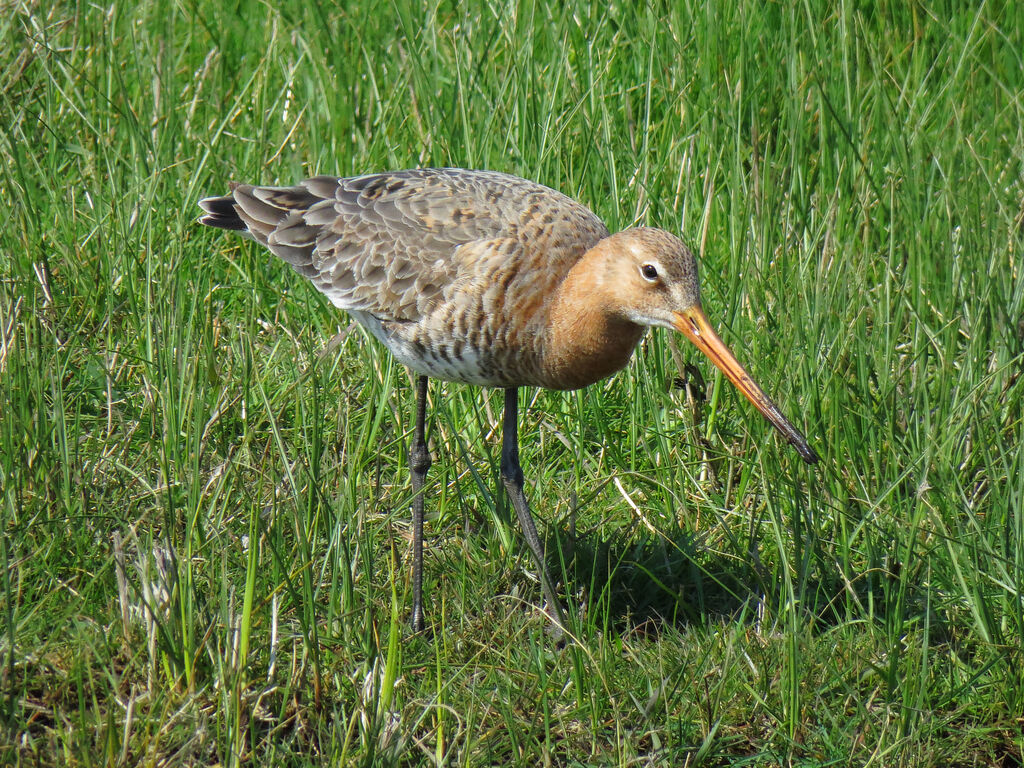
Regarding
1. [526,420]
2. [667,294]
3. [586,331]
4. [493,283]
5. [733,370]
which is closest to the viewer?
[733,370]

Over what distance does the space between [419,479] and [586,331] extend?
861mm

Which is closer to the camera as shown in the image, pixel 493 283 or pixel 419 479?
pixel 493 283

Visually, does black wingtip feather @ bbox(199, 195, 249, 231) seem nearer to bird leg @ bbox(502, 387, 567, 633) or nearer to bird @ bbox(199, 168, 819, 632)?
bird @ bbox(199, 168, 819, 632)

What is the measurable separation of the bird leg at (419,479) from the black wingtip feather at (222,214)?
0.93 m

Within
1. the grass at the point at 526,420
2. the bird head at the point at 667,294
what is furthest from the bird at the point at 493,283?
the grass at the point at 526,420

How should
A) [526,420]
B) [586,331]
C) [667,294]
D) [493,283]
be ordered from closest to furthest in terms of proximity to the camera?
1. [667,294]
2. [586,331]
3. [493,283]
4. [526,420]

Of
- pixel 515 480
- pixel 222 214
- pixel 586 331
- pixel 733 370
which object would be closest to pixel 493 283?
pixel 586 331

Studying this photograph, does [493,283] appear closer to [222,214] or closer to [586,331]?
[586,331]

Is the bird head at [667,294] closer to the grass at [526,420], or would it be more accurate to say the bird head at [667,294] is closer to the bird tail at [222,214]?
the grass at [526,420]

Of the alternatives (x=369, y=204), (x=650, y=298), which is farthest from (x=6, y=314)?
(x=650, y=298)

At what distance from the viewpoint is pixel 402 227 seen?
4340 millimetres

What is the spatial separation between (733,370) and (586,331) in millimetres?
507

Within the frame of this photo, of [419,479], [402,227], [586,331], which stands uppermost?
[402,227]

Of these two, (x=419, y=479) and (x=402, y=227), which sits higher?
(x=402, y=227)
